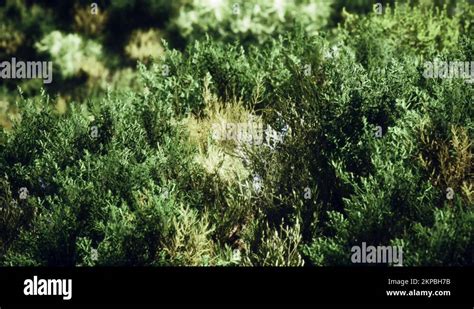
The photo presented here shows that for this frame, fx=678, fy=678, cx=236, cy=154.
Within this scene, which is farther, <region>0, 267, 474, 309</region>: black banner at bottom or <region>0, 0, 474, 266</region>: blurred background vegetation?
<region>0, 0, 474, 266</region>: blurred background vegetation

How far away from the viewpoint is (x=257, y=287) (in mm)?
6930

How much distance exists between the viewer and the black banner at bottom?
6836 millimetres

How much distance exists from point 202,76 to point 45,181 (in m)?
3.05

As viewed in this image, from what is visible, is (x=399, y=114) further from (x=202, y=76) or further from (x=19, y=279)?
(x=19, y=279)

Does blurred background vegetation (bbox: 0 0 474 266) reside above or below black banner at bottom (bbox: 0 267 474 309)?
above

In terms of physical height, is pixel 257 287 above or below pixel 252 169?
below

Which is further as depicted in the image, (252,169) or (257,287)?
(252,169)

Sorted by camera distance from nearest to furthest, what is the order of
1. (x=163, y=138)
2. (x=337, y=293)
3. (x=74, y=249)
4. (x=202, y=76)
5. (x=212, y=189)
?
(x=337, y=293) → (x=74, y=249) → (x=212, y=189) → (x=163, y=138) → (x=202, y=76)

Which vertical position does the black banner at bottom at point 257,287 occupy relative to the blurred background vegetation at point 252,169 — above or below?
below

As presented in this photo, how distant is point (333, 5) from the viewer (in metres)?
15.5

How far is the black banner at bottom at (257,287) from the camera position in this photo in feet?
22.4

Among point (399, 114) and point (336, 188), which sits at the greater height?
point (399, 114)

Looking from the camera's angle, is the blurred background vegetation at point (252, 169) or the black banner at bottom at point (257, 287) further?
the blurred background vegetation at point (252, 169)

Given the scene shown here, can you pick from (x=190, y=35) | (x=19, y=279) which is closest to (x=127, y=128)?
(x=19, y=279)
